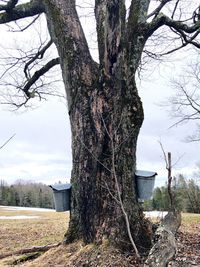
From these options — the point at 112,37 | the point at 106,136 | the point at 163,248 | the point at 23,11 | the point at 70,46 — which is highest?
the point at 23,11

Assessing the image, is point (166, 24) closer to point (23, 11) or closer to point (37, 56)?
point (23, 11)

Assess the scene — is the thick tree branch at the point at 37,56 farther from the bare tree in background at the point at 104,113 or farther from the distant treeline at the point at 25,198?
the distant treeline at the point at 25,198

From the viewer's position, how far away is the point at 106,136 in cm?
539

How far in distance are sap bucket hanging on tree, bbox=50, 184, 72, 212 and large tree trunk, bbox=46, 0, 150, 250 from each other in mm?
114

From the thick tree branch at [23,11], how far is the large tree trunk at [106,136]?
1.35 m

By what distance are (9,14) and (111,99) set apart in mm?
2730

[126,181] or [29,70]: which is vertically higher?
[29,70]

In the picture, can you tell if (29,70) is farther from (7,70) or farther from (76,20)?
(76,20)

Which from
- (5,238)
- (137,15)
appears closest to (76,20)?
(137,15)

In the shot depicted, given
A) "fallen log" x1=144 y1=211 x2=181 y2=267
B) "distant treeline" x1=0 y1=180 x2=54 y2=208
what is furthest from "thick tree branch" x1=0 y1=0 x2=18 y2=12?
"distant treeline" x1=0 y1=180 x2=54 y2=208

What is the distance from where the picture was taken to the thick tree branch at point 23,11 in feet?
21.9

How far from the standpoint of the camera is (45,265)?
5.26 meters

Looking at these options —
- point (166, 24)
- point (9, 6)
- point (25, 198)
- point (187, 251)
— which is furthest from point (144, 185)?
point (25, 198)

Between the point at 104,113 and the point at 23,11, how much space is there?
2649 mm
